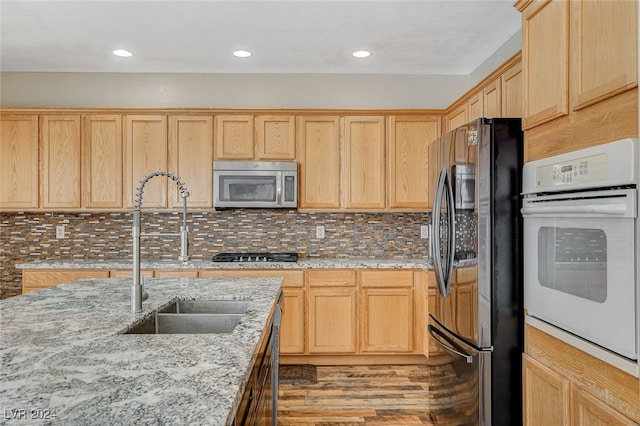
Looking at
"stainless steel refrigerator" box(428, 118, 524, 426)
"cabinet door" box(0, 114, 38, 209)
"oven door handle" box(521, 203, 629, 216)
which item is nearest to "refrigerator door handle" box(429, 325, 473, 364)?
"stainless steel refrigerator" box(428, 118, 524, 426)

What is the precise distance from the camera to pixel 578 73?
63.7 inches

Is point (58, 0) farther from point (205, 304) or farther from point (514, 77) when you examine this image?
point (514, 77)

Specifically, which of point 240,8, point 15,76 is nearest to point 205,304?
point 240,8

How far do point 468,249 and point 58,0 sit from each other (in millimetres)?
→ 2955

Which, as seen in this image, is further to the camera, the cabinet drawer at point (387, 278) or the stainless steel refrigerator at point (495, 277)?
the cabinet drawer at point (387, 278)

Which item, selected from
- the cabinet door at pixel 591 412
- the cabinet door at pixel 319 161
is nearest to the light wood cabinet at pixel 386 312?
the cabinet door at pixel 319 161

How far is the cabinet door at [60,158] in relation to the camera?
157 inches

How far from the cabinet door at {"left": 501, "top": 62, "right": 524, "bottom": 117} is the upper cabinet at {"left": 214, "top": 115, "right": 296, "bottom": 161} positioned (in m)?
1.84

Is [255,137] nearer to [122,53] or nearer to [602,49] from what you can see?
[122,53]

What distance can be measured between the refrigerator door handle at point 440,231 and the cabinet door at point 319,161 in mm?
1501

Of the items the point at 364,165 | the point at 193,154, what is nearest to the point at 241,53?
the point at 193,154

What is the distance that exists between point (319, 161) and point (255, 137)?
0.62 m

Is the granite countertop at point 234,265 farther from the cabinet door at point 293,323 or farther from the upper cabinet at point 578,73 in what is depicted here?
the upper cabinet at point 578,73

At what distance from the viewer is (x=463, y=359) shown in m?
2.26
